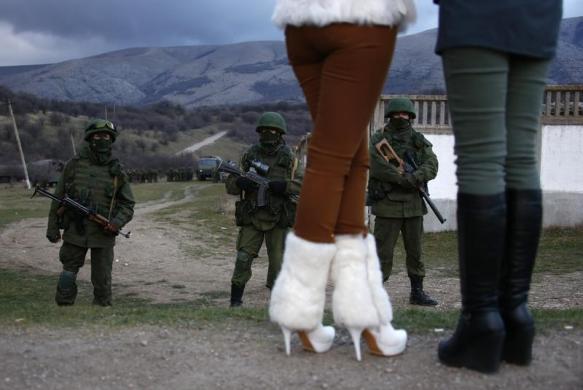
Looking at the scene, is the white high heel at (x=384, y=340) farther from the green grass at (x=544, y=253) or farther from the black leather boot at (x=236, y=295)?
the green grass at (x=544, y=253)

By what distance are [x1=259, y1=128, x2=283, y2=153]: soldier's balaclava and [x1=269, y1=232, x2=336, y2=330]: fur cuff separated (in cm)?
515

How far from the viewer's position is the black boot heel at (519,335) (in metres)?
2.66

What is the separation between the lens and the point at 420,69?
13075 cm

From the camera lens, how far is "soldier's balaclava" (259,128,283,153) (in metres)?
7.83

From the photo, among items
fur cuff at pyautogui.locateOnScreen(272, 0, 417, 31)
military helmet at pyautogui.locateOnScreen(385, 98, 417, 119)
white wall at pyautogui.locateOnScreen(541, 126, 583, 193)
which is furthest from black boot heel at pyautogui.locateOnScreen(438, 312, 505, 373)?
white wall at pyautogui.locateOnScreen(541, 126, 583, 193)

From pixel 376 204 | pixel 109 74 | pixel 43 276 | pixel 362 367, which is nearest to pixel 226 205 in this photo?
pixel 43 276

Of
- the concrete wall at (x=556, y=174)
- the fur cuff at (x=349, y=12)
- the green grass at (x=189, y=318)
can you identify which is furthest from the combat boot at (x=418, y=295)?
the concrete wall at (x=556, y=174)

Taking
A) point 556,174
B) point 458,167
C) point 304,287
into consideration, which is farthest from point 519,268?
point 556,174

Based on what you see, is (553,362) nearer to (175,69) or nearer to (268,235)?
(268,235)

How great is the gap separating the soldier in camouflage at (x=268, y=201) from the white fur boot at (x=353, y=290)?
4867 millimetres

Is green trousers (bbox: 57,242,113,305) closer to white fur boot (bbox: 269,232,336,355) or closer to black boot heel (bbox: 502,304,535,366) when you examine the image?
white fur boot (bbox: 269,232,336,355)

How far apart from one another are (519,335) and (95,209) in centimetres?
540

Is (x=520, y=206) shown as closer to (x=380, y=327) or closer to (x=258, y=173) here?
(x=380, y=327)

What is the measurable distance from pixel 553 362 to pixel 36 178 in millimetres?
38049
